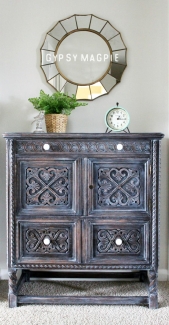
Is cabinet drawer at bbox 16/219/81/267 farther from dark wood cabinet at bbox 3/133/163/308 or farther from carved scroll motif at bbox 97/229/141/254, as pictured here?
carved scroll motif at bbox 97/229/141/254

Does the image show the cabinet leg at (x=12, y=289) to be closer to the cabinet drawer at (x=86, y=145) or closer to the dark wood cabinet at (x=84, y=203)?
the dark wood cabinet at (x=84, y=203)

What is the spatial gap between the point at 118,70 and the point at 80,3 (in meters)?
0.60

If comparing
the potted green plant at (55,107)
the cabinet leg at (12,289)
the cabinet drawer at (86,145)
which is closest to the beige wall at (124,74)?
the potted green plant at (55,107)

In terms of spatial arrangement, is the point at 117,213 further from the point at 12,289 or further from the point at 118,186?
the point at 12,289

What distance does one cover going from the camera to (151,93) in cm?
240

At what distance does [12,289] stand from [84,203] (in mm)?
722

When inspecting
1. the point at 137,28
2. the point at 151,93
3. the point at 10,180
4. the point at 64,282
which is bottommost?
the point at 64,282

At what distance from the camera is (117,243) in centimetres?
195

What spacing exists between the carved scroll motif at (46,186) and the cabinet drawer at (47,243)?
0.48 feet

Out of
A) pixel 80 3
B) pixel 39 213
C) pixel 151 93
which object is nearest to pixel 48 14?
pixel 80 3

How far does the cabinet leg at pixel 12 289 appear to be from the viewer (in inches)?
77.5

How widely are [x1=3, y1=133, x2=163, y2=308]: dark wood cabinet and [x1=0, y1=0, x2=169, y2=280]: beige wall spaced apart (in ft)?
1.74

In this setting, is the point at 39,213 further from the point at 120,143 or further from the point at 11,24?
the point at 11,24

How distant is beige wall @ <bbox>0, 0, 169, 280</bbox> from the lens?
2381 millimetres
